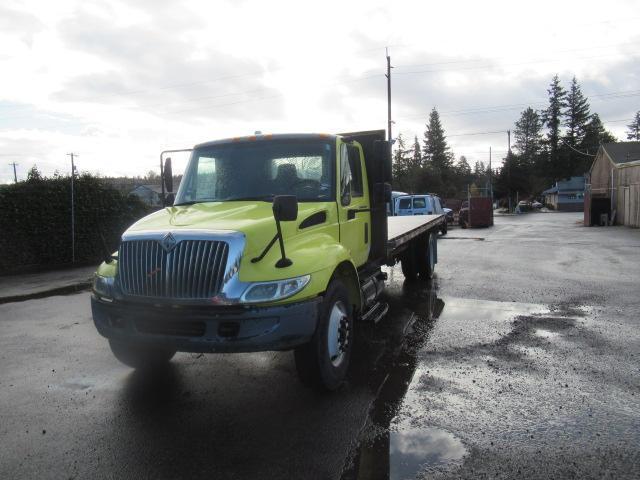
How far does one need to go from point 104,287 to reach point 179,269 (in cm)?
92

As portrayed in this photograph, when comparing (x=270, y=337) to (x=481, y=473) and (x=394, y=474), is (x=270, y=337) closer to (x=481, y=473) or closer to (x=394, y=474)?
(x=394, y=474)

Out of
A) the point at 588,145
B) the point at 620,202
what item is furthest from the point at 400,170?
the point at 588,145

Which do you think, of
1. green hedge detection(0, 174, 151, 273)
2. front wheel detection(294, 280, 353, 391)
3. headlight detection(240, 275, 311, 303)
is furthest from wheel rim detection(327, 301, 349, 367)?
green hedge detection(0, 174, 151, 273)

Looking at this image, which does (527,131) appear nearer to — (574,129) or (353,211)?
(574,129)

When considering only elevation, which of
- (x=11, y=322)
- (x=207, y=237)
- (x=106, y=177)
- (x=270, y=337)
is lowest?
(x=11, y=322)

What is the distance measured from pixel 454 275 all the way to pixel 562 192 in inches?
3087

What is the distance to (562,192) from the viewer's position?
80000mm

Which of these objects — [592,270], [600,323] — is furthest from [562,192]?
[600,323]

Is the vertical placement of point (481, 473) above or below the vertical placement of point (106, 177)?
below

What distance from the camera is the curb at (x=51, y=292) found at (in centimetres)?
938

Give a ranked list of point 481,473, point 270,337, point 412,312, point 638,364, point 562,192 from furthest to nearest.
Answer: point 562,192, point 412,312, point 638,364, point 270,337, point 481,473

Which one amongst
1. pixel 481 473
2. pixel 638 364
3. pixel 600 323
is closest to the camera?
pixel 481 473

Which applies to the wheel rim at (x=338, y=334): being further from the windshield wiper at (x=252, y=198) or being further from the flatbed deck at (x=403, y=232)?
the flatbed deck at (x=403, y=232)

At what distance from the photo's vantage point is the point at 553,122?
9100cm
